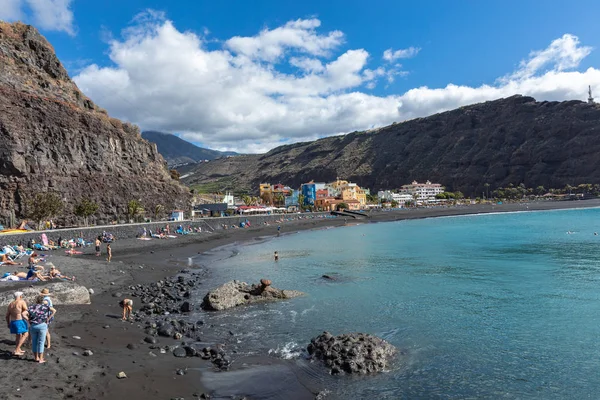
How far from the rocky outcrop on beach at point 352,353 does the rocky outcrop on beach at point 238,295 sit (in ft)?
22.1

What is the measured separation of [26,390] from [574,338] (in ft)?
54.0

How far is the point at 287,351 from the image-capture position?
12.9 meters

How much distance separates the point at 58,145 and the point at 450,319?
54088 millimetres

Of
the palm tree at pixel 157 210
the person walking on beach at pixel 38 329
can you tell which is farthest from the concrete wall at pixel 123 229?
the person walking on beach at pixel 38 329

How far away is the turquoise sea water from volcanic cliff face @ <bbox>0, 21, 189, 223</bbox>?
3061 centimetres

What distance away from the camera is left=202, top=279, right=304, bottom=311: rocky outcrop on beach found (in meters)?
18.2

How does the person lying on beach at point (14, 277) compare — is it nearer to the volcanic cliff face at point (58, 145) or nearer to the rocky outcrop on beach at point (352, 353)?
the rocky outcrop on beach at point (352, 353)

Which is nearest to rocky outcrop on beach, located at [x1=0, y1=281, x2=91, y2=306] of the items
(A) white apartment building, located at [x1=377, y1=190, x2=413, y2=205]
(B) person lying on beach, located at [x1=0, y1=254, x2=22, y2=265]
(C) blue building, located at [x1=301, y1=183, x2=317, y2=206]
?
(B) person lying on beach, located at [x1=0, y1=254, x2=22, y2=265]

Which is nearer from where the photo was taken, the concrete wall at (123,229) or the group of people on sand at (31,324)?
the group of people on sand at (31,324)

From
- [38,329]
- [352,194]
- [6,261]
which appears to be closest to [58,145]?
[6,261]

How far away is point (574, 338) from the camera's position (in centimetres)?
1404

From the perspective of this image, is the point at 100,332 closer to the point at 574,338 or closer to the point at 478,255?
the point at 574,338

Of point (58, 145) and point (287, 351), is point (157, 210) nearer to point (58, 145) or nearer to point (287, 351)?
point (58, 145)

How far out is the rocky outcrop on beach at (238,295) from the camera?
18172 mm
